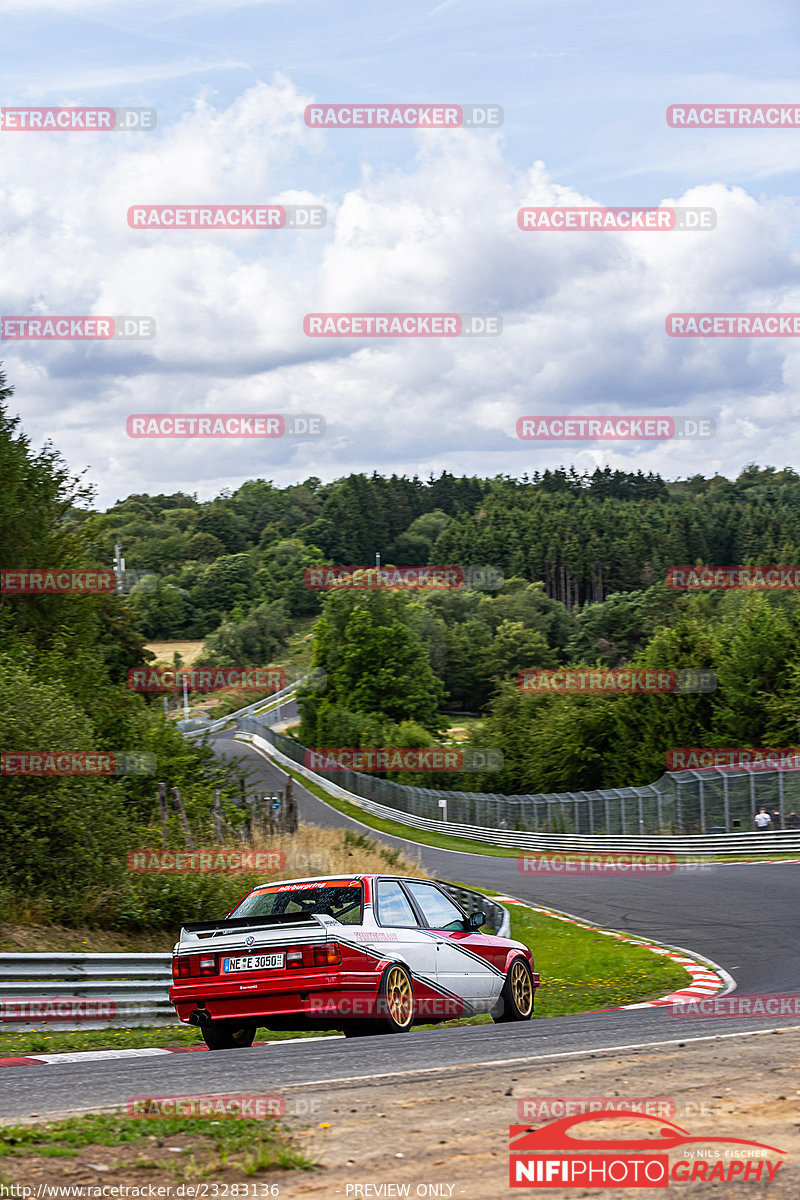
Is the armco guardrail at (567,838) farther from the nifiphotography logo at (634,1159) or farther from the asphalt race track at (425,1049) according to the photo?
the nifiphotography logo at (634,1159)

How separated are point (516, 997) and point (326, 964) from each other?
117 inches

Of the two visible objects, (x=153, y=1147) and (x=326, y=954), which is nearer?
(x=153, y=1147)

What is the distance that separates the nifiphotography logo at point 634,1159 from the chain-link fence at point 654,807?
30141 mm

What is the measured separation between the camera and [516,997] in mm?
11422

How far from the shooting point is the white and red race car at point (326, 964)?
9.21 metres

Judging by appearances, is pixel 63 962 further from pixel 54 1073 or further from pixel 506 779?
pixel 506 779

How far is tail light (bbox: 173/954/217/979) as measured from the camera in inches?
374

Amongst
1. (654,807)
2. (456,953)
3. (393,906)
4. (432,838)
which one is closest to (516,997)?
(456,953)

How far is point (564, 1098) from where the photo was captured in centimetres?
621

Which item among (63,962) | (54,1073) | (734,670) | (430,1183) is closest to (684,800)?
(734,670)

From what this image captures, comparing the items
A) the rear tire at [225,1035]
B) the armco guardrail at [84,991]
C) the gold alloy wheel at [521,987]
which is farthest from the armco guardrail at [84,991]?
the rear tire at [225,1035]

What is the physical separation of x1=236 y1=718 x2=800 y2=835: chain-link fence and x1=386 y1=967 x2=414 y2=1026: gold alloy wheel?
2622cm

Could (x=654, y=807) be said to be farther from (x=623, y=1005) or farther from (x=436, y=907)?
(x=436, y=907)

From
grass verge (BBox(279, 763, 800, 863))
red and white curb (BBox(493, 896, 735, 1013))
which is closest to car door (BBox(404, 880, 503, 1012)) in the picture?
red and white curb (BBox(493, 896, 735, 1013))
